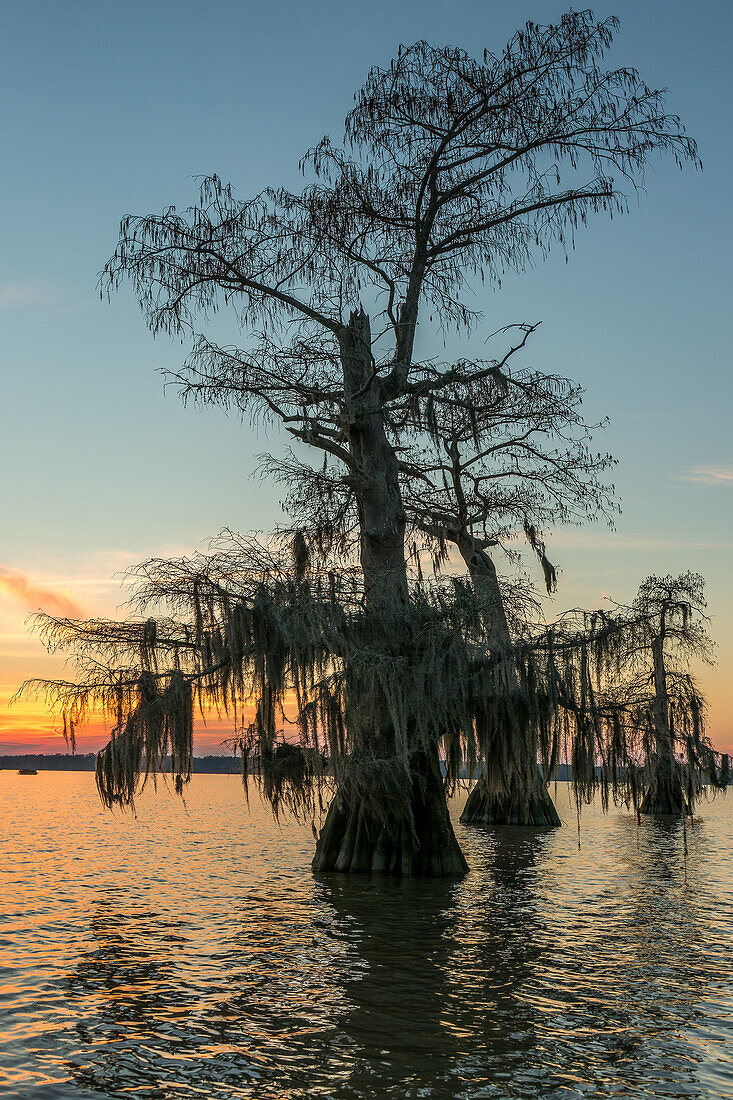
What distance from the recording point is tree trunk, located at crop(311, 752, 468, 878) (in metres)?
19.5

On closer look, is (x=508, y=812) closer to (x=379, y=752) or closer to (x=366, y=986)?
(x=379, y=752)

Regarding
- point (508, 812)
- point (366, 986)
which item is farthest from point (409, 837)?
point (508, 812)

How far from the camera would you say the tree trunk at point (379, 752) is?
59.9ft

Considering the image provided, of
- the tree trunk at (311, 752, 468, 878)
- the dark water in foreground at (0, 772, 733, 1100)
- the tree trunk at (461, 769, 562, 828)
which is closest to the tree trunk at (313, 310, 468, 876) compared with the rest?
the tree trunk at (311, 752, 468, 878)

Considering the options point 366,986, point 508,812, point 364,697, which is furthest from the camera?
point 508,812

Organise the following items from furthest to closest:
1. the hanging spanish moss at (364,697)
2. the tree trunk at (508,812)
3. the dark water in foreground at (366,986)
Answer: the tree trunk at (508,812)
the hanging spanish moss at (364,697)
the dark water in foreground at (366,986)

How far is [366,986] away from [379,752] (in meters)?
6.64

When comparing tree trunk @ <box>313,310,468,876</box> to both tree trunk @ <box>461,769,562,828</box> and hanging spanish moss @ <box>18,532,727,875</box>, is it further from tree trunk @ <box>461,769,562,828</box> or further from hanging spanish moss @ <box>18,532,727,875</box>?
tree trunk @ <box>461,769,562,828</box>

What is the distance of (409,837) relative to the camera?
1980 centimetres

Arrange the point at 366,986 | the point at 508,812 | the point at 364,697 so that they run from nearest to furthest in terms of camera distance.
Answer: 1. the point at 366,986
2. the point at 364,697
3. the point at 508,812

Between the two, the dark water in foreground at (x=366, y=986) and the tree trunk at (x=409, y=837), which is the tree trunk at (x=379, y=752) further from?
the dark water in foreground at (x=366, y=986)

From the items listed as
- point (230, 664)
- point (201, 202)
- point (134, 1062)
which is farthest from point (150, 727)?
point (201, 202)

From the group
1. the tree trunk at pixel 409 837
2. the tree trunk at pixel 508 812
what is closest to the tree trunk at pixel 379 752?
the tree trunk at pixel 409 837

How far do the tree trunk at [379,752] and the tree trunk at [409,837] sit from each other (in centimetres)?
2
